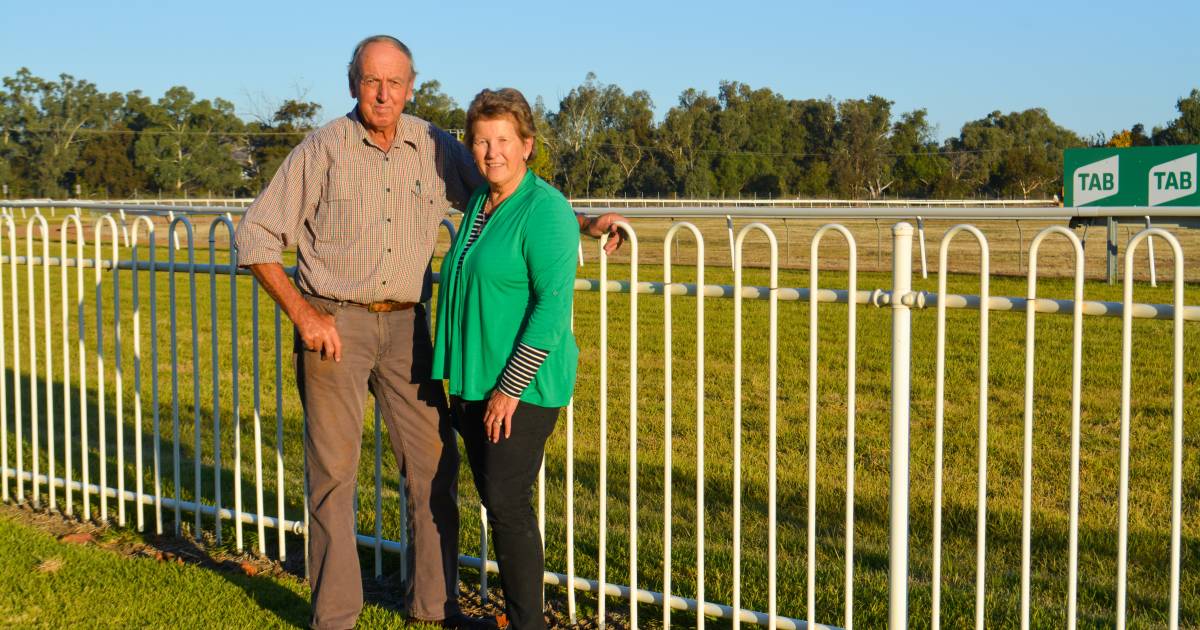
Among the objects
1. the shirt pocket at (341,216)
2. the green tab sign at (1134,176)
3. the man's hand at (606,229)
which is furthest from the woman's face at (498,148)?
the green tab sign at (1134,176)

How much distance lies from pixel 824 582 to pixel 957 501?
1.73m

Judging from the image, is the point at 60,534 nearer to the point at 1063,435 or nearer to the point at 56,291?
the point at 1063,435

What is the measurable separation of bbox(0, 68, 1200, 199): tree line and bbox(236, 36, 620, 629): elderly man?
63.4 meters

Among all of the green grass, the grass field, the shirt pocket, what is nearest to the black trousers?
the grass field

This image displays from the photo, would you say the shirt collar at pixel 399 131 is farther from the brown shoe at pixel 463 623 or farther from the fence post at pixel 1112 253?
the fence post at pixel 1112 253

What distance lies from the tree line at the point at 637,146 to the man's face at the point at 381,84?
63533 millimetres

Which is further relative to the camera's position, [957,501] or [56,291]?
[56,291]

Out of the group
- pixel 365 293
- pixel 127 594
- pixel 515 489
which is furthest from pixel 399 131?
pixel 127 594

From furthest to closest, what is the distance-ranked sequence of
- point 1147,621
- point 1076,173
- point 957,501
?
1. point 1076,173
2. point 957,501
3. point 1147,621

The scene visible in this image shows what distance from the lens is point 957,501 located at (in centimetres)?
624

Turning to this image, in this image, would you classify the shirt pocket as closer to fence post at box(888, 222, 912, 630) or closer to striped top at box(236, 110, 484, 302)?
striped top at box(236, 110, 484, 302)

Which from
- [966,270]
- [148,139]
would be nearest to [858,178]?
[148,139]

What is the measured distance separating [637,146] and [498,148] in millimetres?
80071

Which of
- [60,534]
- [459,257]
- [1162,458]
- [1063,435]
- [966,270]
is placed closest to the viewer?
[459,257]
